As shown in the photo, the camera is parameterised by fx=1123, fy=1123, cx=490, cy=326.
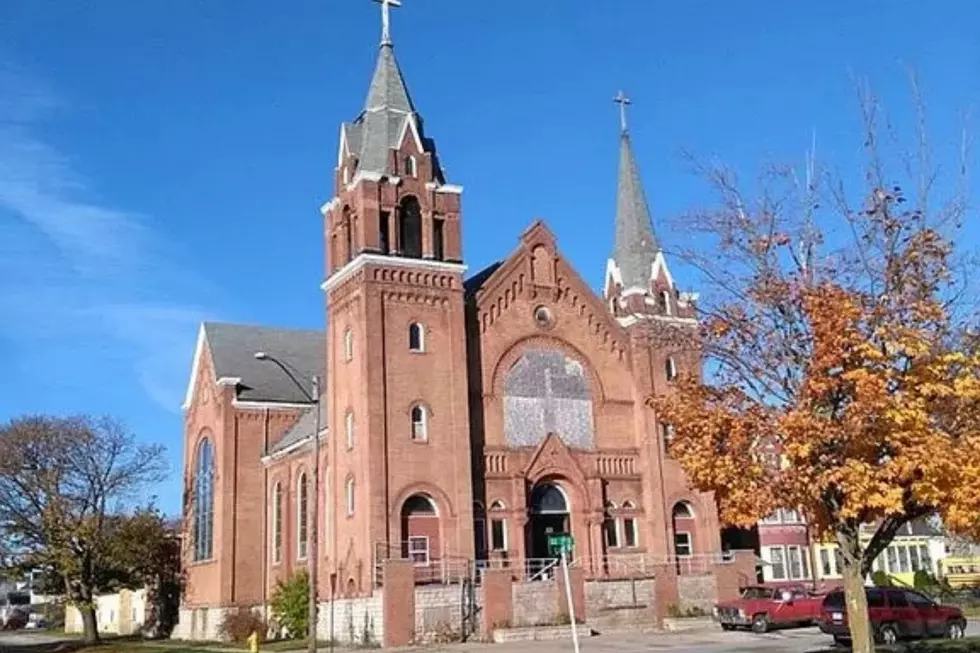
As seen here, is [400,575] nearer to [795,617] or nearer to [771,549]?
[795,617]

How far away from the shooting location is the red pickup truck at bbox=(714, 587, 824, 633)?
39.7 metres

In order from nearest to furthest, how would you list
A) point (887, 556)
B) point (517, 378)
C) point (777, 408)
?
1. point (777, 408)
2. point (517, 378)
3. point (887, 556)

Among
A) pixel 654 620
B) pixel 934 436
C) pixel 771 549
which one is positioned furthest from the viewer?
pixel 771 549

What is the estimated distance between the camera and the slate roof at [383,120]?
46.2 m

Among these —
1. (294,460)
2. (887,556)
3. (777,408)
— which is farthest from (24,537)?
(887,556)

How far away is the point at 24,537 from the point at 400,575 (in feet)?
83.5

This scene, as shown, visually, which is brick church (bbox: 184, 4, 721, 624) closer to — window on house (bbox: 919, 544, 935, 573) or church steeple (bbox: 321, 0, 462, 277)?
church steeple (bbox: 321, 0, 462, 277)

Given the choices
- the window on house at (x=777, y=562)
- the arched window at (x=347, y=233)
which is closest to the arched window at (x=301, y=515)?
the arched window at (x=347, y=233)

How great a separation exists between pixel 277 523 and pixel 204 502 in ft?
20.5

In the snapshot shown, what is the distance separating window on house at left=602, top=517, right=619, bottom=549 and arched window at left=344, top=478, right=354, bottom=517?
10.6 meters

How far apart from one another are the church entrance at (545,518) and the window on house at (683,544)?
5262 mm

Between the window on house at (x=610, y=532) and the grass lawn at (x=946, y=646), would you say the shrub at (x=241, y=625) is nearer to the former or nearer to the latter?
the window on house at (x=610, y=532)

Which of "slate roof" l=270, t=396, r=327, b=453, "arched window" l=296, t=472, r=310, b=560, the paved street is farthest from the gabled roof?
the paved street

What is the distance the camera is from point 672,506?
48156 mm
